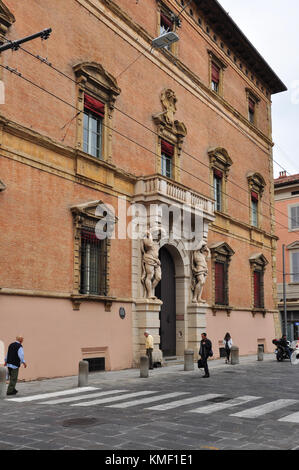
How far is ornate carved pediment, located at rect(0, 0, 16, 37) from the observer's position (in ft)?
50.7

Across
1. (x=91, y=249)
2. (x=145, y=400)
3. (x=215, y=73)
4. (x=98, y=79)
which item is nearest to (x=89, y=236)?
(x=91, y=249)

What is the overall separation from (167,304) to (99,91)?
9.87m

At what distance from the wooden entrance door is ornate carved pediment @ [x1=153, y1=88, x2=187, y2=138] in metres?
5.61

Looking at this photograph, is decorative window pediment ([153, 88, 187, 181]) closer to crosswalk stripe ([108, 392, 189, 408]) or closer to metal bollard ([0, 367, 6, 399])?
crosswalk stripe ([108, 392, 189, 408])

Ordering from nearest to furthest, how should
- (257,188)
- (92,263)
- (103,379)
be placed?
1. (103,379)
2. (92,263)
3. (257,188)

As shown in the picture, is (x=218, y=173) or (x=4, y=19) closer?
(x=4, y=19)

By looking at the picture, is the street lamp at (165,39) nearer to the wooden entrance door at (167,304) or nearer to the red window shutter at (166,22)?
the red window shutter at (166,22)

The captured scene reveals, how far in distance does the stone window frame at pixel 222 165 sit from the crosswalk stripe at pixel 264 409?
17018mm

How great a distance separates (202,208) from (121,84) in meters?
6.75

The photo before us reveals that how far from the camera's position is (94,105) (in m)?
19.3

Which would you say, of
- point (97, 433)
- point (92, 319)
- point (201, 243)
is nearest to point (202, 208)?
point (201, 243)

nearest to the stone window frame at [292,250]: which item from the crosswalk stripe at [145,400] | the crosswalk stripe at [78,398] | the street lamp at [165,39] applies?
the street lamp at [165,39]

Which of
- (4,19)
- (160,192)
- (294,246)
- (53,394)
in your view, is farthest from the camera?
(294,246)

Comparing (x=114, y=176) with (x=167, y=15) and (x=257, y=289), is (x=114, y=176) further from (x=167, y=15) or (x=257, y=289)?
(x=257, y=289)
